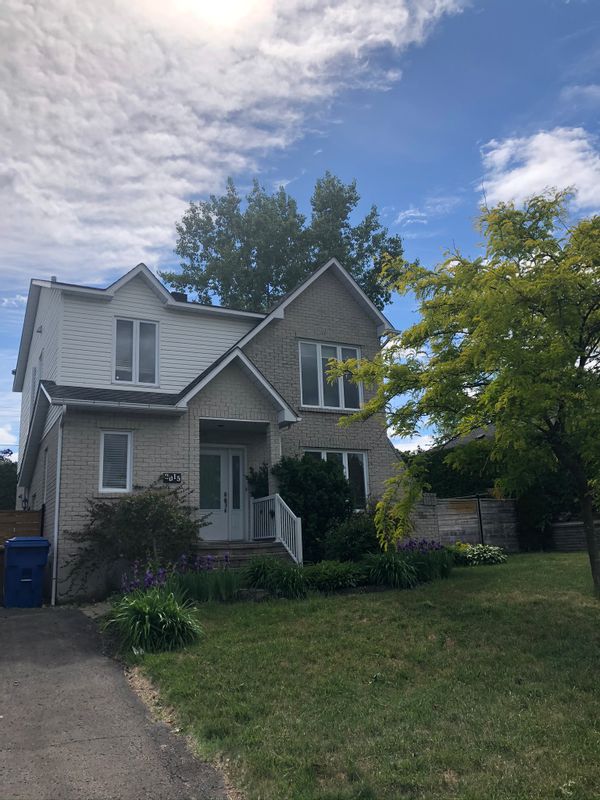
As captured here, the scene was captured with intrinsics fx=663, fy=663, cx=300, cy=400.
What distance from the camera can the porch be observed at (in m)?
15.8

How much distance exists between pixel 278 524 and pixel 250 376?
3.55 metres

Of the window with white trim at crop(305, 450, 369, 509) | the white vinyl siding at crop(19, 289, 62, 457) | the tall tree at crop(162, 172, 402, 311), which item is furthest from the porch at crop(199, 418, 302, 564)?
the tall tree at crop(162, 172, 402, 311)

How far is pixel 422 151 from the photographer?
1200 centimetres

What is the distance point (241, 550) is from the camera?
14211 millimetres

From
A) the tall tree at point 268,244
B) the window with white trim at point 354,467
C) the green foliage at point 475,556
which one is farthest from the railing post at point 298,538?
the tall tree at point 268,244

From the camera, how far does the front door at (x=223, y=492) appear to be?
16.4 meters

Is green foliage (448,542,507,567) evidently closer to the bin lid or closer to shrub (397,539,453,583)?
shrub (397,539,453,583)

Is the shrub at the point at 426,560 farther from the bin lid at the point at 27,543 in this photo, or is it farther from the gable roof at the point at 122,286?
the gable roof at the point at 122,286

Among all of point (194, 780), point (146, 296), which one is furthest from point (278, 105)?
point (194, 780)

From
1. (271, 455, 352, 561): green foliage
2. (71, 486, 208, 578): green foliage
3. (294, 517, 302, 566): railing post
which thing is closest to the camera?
(71, 486, 208, 578): green foliage

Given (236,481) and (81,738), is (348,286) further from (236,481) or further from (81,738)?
(81,738)

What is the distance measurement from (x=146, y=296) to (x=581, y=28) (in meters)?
11.2

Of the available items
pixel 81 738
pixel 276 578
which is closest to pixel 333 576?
pixel 276 578

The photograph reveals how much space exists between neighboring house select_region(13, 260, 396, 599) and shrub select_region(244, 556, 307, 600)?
8.41 ft
